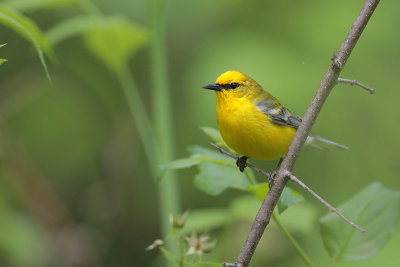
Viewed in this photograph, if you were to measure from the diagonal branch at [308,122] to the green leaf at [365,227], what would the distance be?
1.31 feet

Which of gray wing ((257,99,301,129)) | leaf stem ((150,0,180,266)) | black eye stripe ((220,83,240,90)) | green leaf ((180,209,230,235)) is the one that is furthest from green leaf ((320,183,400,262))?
black eye stripe ((220,83,240,90))

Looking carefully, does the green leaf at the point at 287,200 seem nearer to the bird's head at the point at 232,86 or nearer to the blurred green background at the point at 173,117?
the bird's head at the point at 232,86

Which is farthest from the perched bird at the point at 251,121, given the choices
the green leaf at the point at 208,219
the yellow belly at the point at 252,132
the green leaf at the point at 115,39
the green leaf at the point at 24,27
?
the green leaf at the point at 24,27

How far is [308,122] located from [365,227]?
0.57 m

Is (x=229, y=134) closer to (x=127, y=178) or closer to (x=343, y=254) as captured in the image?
(x=343, y=254)

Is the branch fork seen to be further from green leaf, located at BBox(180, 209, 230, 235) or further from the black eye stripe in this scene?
the black eye stripe

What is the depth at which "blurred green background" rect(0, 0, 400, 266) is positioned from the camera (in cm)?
406

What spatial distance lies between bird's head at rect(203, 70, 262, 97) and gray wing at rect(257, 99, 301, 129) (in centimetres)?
13

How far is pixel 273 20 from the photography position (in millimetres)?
4898

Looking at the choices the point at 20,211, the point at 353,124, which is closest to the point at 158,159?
the point at 20,211

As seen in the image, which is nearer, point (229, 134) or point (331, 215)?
point (331, 215)

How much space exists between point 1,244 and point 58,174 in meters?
1.20

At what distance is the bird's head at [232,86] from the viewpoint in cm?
312

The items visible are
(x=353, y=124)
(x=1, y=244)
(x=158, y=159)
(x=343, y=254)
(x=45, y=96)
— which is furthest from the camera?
(x=45, y=96)
